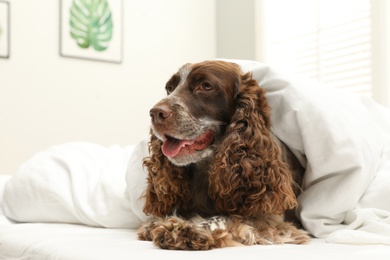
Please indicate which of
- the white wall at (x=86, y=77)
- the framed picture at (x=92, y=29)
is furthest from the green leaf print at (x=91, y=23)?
the white wall at (x=86, y=77)

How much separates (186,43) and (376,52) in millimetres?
1943

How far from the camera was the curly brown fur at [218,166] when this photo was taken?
5.34ft

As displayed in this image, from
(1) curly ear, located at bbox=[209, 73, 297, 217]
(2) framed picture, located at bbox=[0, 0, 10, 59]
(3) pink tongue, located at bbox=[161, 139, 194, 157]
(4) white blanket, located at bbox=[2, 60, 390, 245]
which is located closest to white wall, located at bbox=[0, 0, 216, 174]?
(2) framed picture, located at bbox=[0, 0, 10, 59]

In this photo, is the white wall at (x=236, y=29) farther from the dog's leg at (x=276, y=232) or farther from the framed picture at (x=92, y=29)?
the dog's leg at (x=276, y=232)

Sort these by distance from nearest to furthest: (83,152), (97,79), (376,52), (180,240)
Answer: (180,240), (83,152), (376,52), (97,79)

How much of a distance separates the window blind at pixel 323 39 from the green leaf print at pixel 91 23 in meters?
1.42

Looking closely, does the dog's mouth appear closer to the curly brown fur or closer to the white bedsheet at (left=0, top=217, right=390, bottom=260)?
the curly brown fur

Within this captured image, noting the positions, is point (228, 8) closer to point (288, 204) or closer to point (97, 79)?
point (97, 79)

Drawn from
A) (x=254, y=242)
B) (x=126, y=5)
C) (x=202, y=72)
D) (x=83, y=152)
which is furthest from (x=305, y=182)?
(x=126, y=5)

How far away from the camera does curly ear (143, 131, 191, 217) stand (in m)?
1.85

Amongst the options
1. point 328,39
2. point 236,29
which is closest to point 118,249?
point 328,39

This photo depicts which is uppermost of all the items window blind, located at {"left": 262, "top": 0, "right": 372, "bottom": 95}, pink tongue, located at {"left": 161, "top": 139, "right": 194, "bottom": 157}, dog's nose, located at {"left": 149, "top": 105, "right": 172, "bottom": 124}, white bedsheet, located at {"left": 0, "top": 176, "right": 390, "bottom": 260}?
window blind, located at {"left": 262, "top": 0, "right": 372, "bottom": 95}

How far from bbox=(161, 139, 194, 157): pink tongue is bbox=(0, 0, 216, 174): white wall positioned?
2.56 metres

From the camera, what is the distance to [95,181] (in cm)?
233
